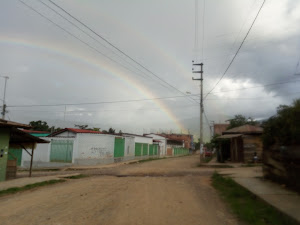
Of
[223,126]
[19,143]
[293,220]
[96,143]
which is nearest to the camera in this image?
[293,220]

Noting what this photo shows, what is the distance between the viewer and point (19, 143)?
1603cm

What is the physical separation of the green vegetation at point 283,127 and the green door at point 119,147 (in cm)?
2162

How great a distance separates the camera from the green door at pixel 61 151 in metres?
24.9

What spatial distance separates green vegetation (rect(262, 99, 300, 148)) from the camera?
724 centimetres

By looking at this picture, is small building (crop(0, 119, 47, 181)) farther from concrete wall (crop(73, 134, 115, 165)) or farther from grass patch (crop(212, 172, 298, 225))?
grass patch (crop(212, 172, 298, 225))

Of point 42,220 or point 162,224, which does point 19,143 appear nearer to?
point 42,220

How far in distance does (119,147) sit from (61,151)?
7615 mm

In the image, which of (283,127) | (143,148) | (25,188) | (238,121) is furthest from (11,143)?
(238,121)

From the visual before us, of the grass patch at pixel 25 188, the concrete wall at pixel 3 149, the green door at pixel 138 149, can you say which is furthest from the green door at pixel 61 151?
the green door at pixel 138 149

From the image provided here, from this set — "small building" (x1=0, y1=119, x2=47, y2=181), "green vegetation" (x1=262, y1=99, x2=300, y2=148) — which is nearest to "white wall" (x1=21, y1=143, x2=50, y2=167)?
"small building" (x1=0, y1=119, x2=47, y2=181)

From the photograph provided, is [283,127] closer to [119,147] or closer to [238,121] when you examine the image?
[119,147]

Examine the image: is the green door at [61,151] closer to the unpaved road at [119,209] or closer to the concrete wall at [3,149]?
the concrete wall at [3,149]

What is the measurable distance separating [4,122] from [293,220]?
1264cm

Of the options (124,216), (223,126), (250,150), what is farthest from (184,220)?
(223,126)
